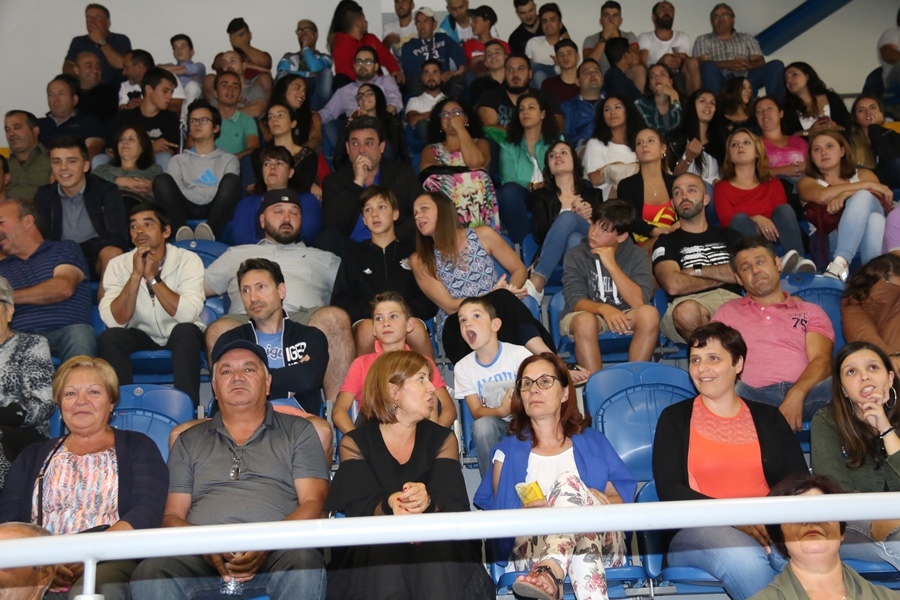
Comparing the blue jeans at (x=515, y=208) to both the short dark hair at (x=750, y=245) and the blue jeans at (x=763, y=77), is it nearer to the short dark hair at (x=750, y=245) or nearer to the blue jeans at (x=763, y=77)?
the short dark hair at (x=750, y=245)

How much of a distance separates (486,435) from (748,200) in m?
2.50

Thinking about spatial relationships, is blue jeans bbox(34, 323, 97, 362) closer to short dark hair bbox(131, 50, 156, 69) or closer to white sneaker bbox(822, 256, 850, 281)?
white sneaker bbox(822, 256, 850, 281)

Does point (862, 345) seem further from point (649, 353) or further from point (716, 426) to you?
point (649, 353)

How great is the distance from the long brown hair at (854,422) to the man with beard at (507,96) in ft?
11.6

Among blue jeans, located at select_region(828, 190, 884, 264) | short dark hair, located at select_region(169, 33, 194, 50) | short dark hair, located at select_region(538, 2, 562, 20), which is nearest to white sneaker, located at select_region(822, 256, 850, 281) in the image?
blue jeans, located at select_region(828, 190, 884, 264)

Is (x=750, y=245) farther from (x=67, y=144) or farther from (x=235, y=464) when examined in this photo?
(x=67, y=144)

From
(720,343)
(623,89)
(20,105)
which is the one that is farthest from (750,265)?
(20,105)

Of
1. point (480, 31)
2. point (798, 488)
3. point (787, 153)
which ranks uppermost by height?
point (480, 31)

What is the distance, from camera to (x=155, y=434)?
11.7 ft

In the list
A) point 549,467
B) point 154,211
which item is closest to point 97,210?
point 154,211

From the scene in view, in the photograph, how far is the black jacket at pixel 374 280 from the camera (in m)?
4.54

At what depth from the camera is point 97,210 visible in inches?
200

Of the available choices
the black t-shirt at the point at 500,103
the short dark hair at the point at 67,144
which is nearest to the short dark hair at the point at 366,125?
the black t-shirt at the point at 500,103

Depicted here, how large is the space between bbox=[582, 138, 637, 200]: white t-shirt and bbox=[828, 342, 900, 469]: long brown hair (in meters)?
2.93
